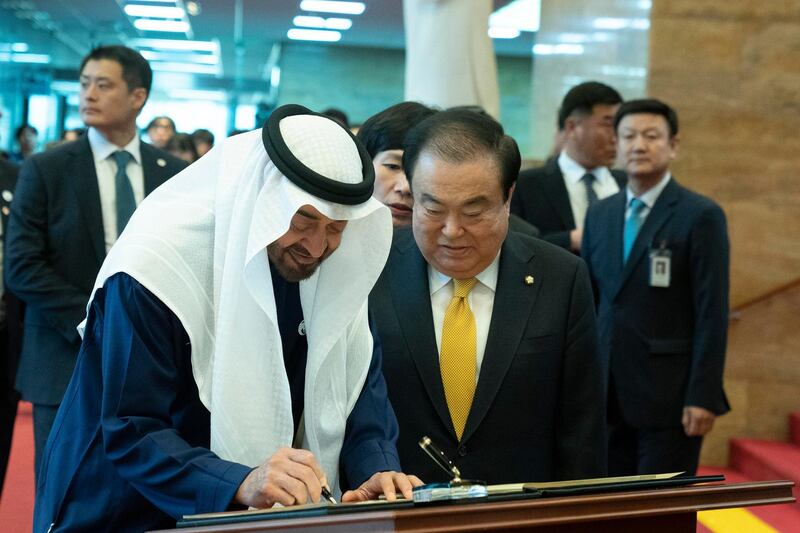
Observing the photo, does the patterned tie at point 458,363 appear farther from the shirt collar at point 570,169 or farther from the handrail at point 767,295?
the handrail at point 767,295

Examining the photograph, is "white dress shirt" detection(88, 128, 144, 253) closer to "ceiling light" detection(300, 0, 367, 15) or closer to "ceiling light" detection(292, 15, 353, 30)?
"ceiling light" detection(300, 0, 367, 15)

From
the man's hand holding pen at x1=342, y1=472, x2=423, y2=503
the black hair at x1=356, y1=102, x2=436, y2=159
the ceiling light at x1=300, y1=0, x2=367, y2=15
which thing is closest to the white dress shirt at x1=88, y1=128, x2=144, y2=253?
the black hair at x1=356, y1=102, x2=436, y2=159

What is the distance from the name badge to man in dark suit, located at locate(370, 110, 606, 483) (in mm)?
2046

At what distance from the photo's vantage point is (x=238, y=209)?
8.52 feet

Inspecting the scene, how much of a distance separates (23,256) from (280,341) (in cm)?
277

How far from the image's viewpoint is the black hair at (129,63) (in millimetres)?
5656

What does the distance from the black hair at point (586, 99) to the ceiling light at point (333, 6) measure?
489 inches

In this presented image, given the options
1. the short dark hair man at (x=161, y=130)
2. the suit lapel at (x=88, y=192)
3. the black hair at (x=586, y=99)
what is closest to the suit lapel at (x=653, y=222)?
the black hair at (x=586, y=99)

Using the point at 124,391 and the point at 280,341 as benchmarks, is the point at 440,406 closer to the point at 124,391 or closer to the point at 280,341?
the point at 280,341

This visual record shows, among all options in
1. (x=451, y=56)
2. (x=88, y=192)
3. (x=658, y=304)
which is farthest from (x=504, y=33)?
(x=88, y=192)

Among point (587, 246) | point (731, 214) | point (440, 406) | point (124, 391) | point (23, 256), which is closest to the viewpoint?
point (124, 391)

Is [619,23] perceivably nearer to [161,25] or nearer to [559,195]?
[559,195]

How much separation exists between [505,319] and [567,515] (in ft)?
4.49

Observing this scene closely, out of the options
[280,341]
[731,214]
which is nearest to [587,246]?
[731,214]
